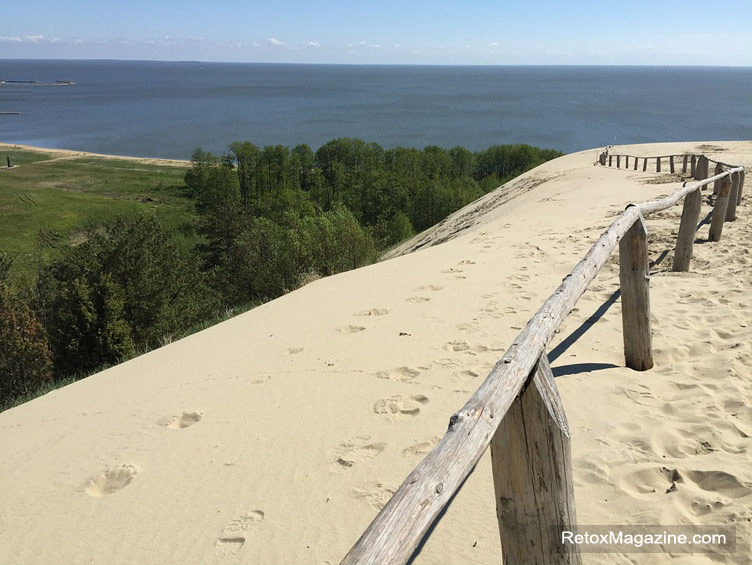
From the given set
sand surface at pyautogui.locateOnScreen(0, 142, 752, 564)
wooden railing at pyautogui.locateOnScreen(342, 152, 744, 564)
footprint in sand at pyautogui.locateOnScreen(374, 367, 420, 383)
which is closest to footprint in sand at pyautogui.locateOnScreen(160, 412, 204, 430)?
sand surface at pyautogui.locateOnScreen(0, 142, 752, 564)

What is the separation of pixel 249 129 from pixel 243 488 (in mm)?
110190

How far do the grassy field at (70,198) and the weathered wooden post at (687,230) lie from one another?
37445 millimetres

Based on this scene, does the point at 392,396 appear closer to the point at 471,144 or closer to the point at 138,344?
the point at 138,344

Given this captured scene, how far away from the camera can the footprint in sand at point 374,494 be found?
341 centimetres

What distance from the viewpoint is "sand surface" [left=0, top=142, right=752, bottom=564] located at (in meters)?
3.21

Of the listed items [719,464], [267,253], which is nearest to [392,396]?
[719,464]

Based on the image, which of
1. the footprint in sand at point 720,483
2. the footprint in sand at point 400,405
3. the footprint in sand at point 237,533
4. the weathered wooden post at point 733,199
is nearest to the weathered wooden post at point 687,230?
the weathered wooden post at point 733,199

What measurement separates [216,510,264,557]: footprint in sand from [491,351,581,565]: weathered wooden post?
5.33 feet

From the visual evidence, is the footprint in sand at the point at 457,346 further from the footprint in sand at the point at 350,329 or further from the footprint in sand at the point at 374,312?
the footprint in sand at the point at 374,312

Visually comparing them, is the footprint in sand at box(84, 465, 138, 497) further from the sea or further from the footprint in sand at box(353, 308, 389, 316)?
the sea

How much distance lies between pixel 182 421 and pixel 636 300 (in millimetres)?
4127

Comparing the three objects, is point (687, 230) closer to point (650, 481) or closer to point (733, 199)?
point (733, 199)

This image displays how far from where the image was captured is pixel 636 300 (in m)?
4.91

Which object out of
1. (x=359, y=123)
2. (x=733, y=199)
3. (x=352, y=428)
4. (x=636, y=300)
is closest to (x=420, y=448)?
(x=352, y=428)
